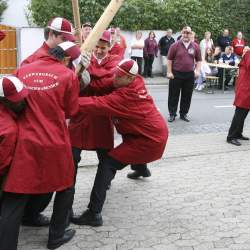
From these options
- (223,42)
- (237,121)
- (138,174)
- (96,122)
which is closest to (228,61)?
(223,42)

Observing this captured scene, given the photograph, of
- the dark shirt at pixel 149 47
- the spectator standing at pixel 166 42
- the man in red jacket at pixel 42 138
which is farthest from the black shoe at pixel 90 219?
the spectator standing at pixel 166 42

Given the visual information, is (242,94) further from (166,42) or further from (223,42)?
(223,42)

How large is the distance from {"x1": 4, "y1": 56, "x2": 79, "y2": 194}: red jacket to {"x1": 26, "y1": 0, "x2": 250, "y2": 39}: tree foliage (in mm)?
16451

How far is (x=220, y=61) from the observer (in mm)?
18281

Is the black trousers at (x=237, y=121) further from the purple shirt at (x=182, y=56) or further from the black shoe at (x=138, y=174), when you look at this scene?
the black shoe at (x=138, y=174)

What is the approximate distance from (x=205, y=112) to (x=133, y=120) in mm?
7548

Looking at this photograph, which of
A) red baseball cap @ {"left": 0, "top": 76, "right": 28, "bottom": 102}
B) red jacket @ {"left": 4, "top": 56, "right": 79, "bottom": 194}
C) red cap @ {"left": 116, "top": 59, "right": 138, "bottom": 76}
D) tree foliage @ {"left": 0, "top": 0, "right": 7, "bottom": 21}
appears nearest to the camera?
red baseball cap @ {"left": 0, "top": 76, "right": 28, "bottom": 102}

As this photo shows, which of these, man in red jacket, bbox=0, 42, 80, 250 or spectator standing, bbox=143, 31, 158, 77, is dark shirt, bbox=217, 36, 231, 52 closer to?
spectator standing, bbox=143, 31, 158, 77

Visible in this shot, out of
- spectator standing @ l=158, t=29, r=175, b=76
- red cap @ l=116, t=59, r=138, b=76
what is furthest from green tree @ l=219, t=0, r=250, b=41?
red cap @ l=116, t=59, r=138, b=76

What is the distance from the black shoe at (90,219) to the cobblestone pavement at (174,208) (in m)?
0.06

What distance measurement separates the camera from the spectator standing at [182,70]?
10570 millimetres

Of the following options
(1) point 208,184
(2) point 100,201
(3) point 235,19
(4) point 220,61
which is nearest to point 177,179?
(1) point 208,184

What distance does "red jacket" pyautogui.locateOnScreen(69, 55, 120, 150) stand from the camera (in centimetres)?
493

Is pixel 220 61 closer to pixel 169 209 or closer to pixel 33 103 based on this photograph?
pixel 169 209
